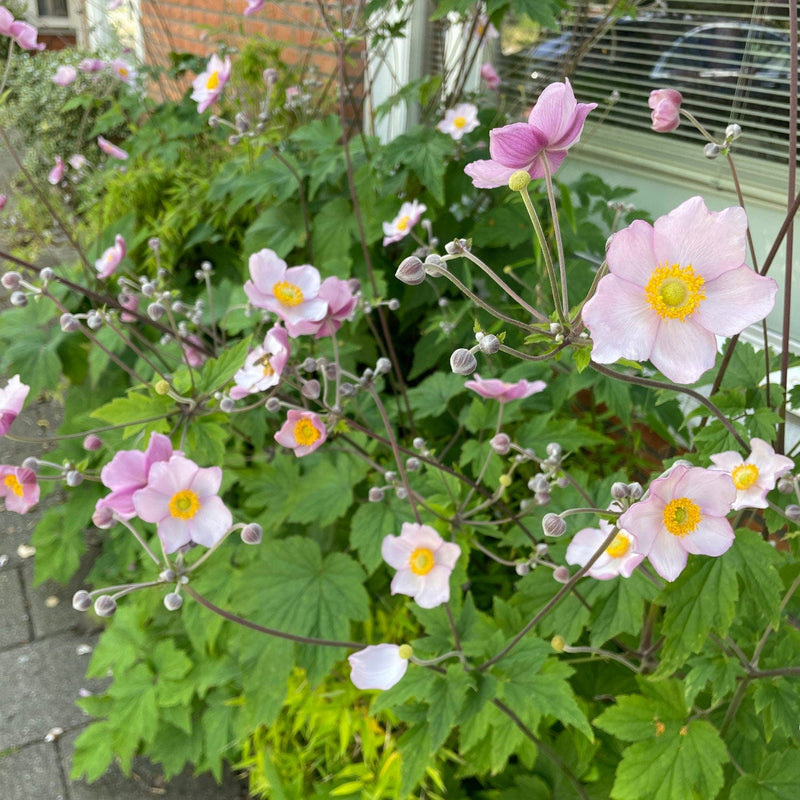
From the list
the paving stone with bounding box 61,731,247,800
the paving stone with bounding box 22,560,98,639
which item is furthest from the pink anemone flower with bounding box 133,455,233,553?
the paving stone with bounding box 22,560,98,639

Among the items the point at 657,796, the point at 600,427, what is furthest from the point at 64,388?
the point at 657,796

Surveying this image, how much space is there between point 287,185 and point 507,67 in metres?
1.31

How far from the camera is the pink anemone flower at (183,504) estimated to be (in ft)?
3.58

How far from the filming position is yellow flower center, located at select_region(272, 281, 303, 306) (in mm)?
1309

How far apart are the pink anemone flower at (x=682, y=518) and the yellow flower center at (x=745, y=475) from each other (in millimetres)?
163

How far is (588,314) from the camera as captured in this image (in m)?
0.66

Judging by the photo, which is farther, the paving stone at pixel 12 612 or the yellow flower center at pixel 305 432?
the paving stone at pixel 12 612

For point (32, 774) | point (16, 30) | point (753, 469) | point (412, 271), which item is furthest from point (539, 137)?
point (32, 774)

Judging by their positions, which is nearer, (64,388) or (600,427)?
(600,427)

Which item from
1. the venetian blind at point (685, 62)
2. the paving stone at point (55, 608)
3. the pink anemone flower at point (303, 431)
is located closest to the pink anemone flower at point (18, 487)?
the pink anemone flower at point (303, 431)

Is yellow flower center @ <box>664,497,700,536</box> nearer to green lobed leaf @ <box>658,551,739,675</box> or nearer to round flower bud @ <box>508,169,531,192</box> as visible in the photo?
green lobed leaf @ <box>658,551,739,675</box>

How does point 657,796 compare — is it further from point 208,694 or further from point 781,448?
point 208,694

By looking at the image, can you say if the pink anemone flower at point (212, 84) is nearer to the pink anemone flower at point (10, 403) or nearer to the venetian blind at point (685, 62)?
the venetian blind at point (685, 62)

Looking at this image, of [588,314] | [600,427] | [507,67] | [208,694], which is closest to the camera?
[588,314]
